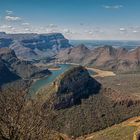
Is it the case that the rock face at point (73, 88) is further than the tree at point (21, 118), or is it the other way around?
the rock face at point (73, 88)

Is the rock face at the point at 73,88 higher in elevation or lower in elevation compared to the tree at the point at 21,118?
lower

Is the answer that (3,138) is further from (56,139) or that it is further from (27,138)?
(56,139)

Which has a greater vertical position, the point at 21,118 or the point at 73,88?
the point at 21,118

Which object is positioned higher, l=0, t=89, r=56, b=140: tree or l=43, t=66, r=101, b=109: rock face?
l=0, t=89, r=56, b=140: tree

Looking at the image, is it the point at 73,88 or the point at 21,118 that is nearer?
the point at 21,118

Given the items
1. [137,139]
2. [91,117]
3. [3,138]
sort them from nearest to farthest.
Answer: [3,138]
[137,139]
[91,117]

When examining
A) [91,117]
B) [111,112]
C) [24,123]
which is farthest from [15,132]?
[111,112]

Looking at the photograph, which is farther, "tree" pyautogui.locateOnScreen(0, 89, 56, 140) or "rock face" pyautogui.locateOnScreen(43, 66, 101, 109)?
"rock face" pyautogui.locateOnScreen(43, 66, 101, 109)

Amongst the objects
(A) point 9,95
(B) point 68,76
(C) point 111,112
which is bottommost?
(C) point 111,112
